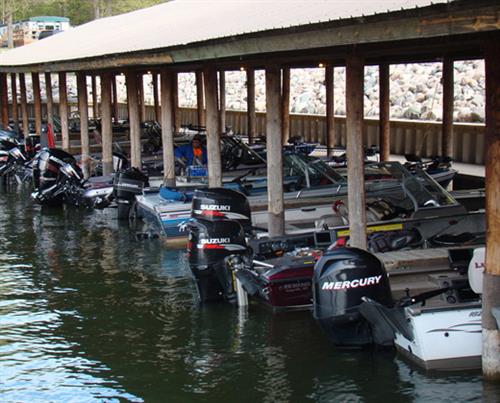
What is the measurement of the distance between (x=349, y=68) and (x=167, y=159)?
7790 mm

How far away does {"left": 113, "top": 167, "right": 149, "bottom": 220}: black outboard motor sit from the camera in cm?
1789

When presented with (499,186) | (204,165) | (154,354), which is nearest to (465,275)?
(499,186)

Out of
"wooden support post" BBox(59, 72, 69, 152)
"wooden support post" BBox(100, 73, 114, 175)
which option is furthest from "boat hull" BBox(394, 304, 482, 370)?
"wooden support post" BBox(59, 72, 69, 152)

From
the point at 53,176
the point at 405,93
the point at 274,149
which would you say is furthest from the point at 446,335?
the point at 405,93

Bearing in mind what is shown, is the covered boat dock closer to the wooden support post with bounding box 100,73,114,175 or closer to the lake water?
the wooden support post with bounding box 100,73,114,175

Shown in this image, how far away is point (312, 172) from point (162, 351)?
A: 7.93 m

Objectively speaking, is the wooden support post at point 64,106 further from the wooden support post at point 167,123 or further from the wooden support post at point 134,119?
the wooden support post at point 167,123

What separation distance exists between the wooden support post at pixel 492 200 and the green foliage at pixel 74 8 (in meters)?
50.4

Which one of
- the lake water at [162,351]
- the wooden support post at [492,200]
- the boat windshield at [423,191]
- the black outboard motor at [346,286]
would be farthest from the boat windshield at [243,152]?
the wooden support post at [492,200]

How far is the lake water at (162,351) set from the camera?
839 cm

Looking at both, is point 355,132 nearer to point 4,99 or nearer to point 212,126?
point 212,126

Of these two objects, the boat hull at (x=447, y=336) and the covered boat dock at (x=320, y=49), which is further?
the boat hull at (x=447, y=336)

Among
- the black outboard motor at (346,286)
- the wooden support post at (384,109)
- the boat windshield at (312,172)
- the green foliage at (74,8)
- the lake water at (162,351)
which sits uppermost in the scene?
the green foliage at (74,8)

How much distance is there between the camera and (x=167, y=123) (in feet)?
56.3
